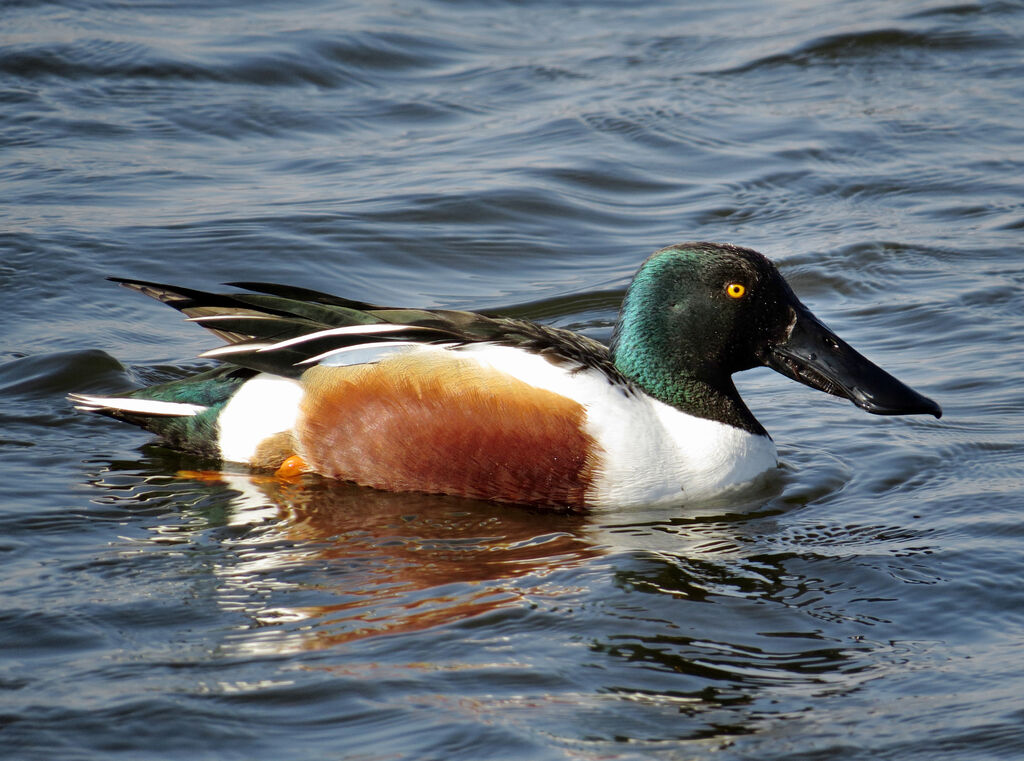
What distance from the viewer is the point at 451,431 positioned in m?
5.02

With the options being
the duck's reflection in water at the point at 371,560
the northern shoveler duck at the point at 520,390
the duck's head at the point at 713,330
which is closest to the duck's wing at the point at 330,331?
the northern shoveler duck at the point at 520,390

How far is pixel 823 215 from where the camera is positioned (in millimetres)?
8742

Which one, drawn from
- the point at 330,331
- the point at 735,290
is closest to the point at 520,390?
the point at 330,331

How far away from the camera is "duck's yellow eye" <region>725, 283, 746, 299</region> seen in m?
5.25

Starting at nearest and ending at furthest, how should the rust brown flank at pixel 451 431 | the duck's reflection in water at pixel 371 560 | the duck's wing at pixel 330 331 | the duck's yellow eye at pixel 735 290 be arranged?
the duck's reflection in water at pixel 371 560 < the rust brown flank at pixel 451 431 < the duck's wing at pixel 330 331 < the duck's yellow eye at pixel 735 290

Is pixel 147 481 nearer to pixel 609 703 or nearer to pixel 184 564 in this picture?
pixel 184 564

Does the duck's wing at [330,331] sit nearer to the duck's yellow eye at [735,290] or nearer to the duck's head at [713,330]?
the duck's head at [713,330]

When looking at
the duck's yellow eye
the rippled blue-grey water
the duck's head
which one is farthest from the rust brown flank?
the duck's yellow eye

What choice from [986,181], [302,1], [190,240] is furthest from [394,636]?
[302,1]

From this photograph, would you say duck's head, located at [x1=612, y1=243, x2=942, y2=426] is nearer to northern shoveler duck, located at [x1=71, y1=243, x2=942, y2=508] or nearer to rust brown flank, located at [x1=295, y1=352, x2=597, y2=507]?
northern shoveler duck, located at [x1=71, y1=243, x2=942, y2=508]

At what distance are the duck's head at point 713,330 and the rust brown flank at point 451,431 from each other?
1.64ft

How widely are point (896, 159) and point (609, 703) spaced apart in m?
6.72

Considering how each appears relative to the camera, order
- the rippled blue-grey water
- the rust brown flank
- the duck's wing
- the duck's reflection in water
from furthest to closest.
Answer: the duck's wing, the rust brown flank, the duck's reflection in water, the rippled blue-grey water

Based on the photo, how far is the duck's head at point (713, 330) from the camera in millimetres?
5262
